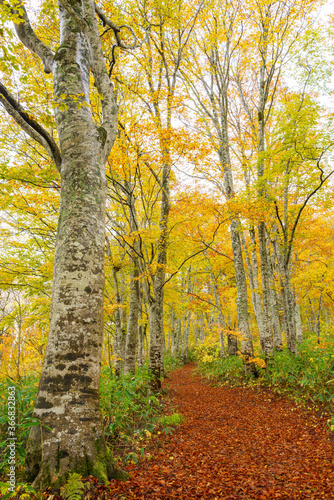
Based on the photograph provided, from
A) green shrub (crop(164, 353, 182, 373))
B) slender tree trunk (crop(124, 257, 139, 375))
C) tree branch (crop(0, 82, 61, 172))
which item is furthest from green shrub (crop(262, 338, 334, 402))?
green shrub (crop(164, 353, 182, 373))

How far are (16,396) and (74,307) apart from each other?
1.89m

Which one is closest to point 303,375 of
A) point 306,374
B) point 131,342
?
point 306,374

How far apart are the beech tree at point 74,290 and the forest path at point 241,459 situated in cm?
60

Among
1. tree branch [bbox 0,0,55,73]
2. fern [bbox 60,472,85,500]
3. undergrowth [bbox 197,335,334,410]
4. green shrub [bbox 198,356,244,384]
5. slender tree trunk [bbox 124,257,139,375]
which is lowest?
green shrub [bbox 198,356,244,384]

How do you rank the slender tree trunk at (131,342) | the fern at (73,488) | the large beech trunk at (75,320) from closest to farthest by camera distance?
1. the fern at (73,488)
2. the large beech trunk at (75,320)
3. the slender tree trunk at (131,342)

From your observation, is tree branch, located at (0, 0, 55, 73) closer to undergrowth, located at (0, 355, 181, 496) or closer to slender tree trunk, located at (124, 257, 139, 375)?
A: undergrowth, located at (0, 355, 181, 496)

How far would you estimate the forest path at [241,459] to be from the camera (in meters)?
2.59

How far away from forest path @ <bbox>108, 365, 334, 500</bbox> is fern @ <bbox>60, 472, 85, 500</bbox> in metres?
0.43

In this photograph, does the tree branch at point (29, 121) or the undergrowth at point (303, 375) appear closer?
the tree branch at point (29, 121)

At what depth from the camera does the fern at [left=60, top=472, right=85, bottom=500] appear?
1.83m

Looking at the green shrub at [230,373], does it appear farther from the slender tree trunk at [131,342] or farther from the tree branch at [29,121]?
the tree branch at [29,121]

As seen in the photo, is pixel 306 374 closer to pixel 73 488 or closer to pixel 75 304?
pixel 73 488

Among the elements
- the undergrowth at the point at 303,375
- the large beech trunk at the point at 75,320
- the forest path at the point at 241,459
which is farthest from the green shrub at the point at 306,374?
the large beech trunk at the point at 75,320

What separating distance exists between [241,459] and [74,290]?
11.4 ft
